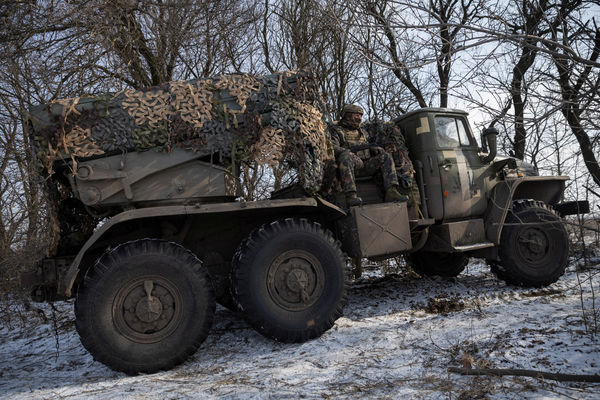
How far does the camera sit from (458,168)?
5688 millimetres

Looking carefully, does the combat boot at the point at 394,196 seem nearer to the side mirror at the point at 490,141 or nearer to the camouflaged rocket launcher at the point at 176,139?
the camouflaged rocket launcher at the point at 176,139

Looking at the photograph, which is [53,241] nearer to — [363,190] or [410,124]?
[363,190]

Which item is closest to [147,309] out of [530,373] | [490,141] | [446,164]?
[530,373]

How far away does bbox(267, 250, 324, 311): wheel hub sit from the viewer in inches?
162

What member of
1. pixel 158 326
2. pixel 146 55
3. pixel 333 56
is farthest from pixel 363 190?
pixel 333 56

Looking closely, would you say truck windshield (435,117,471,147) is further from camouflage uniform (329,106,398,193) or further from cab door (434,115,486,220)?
camouflage uniform (329,106,398,193)

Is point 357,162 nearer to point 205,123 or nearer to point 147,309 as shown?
point 205,123

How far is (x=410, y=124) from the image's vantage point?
19.0 ft

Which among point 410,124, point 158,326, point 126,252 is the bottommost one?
point 158,326

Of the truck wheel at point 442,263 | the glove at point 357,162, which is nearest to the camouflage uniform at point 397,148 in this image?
the glove at point 357,162

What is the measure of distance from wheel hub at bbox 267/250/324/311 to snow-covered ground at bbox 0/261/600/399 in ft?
1.38

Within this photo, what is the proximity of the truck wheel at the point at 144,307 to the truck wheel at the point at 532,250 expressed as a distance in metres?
4.21

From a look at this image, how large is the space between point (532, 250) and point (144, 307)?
516cm

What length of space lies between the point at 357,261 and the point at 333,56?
7.45m
